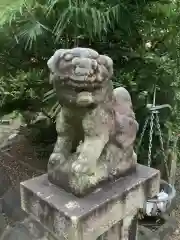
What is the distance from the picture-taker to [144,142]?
264 centimetres

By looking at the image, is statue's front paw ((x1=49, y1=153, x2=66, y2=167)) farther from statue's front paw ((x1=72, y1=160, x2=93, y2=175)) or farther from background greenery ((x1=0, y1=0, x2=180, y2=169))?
background greenery ((x1=0, y1=0, x2=180, y2=169))

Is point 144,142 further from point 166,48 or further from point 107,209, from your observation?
point 107,209

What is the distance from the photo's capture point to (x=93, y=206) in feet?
4.02

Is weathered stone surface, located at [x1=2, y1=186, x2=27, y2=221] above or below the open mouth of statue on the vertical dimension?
below

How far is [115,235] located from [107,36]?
4.82ft

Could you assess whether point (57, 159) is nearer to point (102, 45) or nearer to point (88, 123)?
point (88, 123)

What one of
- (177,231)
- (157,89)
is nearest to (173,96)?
(157,89)

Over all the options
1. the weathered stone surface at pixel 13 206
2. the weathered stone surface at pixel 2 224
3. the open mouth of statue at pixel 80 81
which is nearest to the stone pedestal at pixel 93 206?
the open mouth of statue at pixel 80 81

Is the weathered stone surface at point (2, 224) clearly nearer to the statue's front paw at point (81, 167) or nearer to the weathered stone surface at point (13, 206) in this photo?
the weathered stone surface at point (13, 206)

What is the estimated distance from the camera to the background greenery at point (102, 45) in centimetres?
213

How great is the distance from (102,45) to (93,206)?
4.97 ft

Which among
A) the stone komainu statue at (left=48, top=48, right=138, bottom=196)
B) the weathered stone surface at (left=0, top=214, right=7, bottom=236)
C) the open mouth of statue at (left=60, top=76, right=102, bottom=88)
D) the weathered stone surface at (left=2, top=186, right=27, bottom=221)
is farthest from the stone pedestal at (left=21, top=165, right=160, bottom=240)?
the weathered stone surface at (left=2, top=186, right=27, bottom=221)

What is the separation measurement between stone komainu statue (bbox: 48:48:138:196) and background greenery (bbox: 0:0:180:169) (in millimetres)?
850

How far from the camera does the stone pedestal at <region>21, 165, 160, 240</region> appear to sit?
1204 mm
